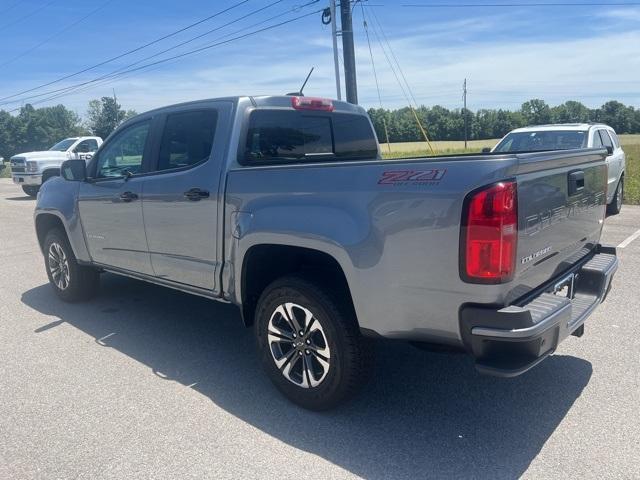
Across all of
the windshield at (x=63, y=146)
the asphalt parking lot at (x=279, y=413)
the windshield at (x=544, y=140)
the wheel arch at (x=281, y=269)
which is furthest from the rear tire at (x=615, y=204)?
the windshield at (x=63, y=146)

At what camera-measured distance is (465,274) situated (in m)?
2.67

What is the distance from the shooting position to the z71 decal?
8.91ft

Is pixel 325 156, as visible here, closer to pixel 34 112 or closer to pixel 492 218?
pixel 492 218

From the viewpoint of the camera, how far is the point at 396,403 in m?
3.58

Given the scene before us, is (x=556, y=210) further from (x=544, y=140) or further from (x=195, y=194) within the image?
(x=544, y=140)

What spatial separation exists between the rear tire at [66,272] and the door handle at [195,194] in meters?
2.27

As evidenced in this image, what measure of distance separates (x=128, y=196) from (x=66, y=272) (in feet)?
5.90

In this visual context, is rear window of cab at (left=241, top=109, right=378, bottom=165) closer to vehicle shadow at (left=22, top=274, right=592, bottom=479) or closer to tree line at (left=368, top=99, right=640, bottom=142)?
vehicle shadow at (left=22, top=274, right=592, bottom=479)

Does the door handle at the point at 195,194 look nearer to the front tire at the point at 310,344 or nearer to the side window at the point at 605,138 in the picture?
the front tire at the point at 310,344

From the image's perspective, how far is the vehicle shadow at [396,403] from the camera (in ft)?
9.74

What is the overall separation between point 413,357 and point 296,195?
1769 mm

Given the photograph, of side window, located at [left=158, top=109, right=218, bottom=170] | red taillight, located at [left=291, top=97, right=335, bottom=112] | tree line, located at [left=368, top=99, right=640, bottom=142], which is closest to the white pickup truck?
side window, located at [left=158, top=109, right=218, bottom=170]

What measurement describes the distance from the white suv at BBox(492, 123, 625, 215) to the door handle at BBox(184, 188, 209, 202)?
7.16m

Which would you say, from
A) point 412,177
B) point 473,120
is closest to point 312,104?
point 412,177
